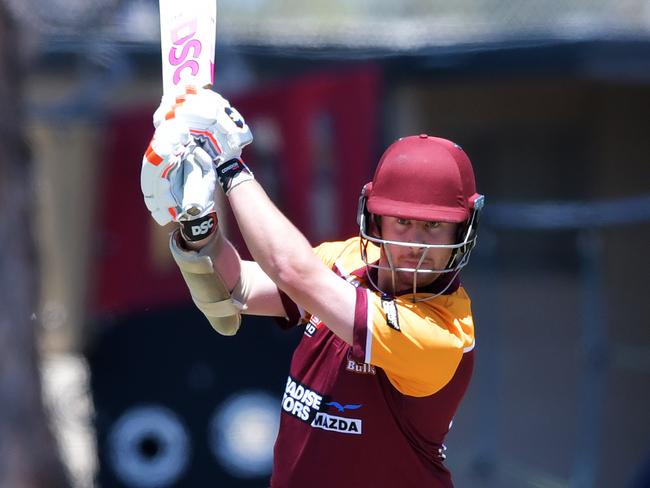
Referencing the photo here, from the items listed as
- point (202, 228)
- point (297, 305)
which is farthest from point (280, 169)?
point (202, 228)

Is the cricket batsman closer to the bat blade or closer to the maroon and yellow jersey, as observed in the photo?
the maroon and yellow jersey

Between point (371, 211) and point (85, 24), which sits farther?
point (85, 24)

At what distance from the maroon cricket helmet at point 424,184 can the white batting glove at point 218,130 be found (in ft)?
1.09

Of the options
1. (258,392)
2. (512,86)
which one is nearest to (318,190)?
(258,392)

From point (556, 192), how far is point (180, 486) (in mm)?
4718

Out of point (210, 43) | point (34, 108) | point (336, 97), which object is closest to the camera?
point (210, 43)

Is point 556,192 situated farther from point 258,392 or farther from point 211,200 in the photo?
point 211,200

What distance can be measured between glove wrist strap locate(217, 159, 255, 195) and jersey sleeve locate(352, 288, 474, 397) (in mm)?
374

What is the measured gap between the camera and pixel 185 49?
2.80 m

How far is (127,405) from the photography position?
651 cm

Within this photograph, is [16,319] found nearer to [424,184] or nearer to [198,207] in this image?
[198,207]

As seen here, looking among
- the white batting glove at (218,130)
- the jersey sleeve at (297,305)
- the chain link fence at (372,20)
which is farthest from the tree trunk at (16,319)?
the white batting glove at (218,130)

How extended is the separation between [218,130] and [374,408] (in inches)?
29.9

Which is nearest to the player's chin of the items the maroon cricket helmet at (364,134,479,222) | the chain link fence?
the maroon cricket helmet at (364,134,479,222)
